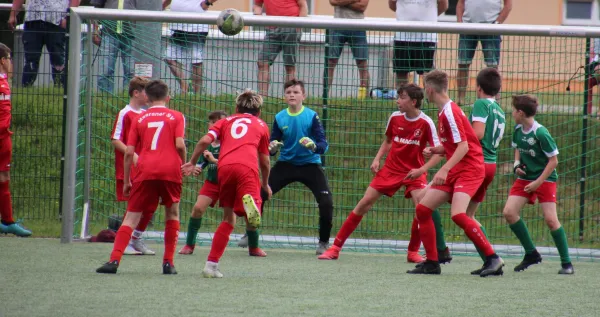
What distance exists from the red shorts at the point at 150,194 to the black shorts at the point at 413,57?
3.87 metres

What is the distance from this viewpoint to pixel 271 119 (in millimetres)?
11234

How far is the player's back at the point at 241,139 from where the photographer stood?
292 inches

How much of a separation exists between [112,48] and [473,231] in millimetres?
4622

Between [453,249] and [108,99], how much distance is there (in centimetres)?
410

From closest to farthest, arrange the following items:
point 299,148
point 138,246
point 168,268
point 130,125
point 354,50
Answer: point 168,268, point 130,125, point 138,246, point 299,148, point 354,50

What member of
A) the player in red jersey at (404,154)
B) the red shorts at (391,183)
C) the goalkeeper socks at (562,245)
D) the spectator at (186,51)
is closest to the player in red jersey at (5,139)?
the spectator at (186,51)

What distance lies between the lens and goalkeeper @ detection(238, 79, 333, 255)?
9.54 m

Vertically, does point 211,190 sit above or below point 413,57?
below

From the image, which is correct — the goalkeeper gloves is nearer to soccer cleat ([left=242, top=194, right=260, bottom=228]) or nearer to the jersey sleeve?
soccer cleat ([left=242, top=194, right=260, bottom=228])

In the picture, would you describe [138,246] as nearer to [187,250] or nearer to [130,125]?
[187,250]

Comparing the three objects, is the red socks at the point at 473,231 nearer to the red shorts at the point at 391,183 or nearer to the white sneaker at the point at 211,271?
the red shorts at the point at 391,183

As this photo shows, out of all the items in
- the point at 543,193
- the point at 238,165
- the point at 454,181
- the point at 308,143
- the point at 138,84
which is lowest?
the point at 543,193

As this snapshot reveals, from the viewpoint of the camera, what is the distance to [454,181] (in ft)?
25.9

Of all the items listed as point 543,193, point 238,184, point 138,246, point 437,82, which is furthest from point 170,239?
point 543,193
